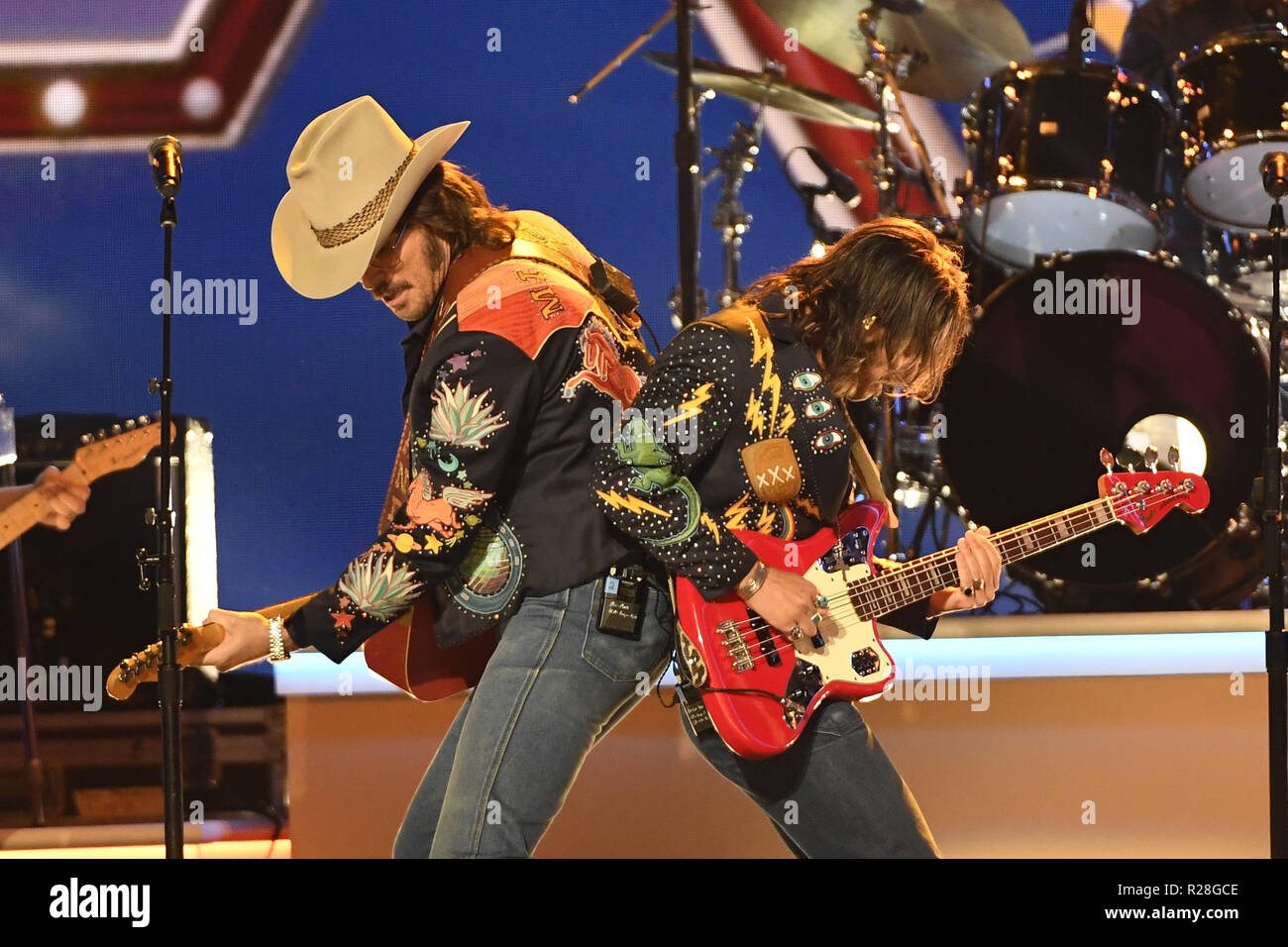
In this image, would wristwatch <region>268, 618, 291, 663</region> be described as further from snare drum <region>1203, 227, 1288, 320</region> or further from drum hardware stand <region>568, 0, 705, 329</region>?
snare drum <region>1203, 227, 1288, 320</region>

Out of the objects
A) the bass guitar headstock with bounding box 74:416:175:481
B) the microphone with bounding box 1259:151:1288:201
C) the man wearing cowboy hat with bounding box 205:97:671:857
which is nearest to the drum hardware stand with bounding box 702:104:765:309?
the microphone with bounding box 1259:151:1288:201

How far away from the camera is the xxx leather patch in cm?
225

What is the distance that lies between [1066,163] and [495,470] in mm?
2863

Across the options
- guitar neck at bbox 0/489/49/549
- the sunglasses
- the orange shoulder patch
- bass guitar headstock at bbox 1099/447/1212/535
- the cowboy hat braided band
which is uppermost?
the cowboy hat braided band

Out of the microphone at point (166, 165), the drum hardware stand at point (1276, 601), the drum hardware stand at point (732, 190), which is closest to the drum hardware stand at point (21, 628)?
the microphone at point (166, 165)

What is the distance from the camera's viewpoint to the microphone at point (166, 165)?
289cm

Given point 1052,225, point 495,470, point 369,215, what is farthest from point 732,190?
point 495,470

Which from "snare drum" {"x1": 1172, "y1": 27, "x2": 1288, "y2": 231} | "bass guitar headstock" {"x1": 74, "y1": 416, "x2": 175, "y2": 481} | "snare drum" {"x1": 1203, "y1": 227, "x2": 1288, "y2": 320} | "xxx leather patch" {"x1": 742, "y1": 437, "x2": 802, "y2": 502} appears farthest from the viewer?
"snare drum" {"x1": 1203, "y1": 227, "x2": 1288, "y2": 320}

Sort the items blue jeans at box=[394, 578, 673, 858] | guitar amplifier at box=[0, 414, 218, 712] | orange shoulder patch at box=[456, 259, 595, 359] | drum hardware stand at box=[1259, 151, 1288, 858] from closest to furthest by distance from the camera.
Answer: blue jeans at box=[394, 578, 673, 858] < orange shoulder patch at box=[456, 259, 595, 359] < drum hardware stand at box=[1259, 151, 1288, 858] < guitar amplifier at box=[0, 414, 218, 712]

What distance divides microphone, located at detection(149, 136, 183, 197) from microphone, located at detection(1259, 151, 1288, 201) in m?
2.50

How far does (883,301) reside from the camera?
91.0 inches

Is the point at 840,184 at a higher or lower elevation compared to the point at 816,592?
higher

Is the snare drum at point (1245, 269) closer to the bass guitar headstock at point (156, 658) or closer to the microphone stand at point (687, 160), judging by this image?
the microphone stand at point (687, 160)

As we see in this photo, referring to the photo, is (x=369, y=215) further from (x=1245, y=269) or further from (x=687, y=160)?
(x=1245, y=269)
